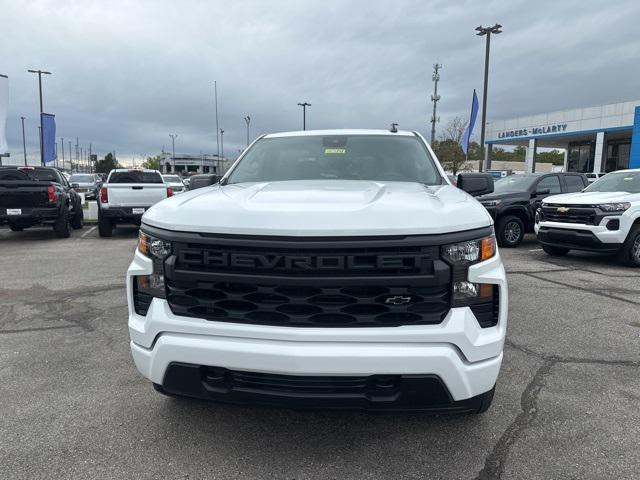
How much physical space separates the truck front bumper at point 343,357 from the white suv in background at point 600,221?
6863 millimetres

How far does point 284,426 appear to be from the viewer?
290 centimetres

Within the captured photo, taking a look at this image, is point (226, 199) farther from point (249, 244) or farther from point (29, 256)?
point (29, 256)

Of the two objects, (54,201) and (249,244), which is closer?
(249,244)

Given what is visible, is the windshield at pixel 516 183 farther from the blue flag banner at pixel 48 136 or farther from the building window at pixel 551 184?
the blue flag banner at pixel 48 136

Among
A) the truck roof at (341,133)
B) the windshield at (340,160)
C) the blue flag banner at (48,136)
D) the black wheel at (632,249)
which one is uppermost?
the blue flag banner at (48,136)

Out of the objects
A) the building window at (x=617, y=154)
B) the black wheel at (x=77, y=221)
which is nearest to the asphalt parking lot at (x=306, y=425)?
the black wheel at (x=77, y=221)

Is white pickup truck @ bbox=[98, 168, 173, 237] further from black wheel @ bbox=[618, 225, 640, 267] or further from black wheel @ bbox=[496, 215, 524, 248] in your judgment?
black wheel @ bbox=[618, 225, 640, 267]

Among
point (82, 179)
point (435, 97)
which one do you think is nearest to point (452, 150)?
point (435, 97)

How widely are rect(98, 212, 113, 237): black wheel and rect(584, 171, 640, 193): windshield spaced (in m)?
10.8

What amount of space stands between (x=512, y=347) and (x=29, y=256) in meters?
8.74

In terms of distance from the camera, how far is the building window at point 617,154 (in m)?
33.6

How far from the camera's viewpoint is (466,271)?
228 cm

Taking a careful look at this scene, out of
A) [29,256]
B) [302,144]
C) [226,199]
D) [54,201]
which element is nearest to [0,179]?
[54,201]

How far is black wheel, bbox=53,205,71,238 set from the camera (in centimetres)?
1134
